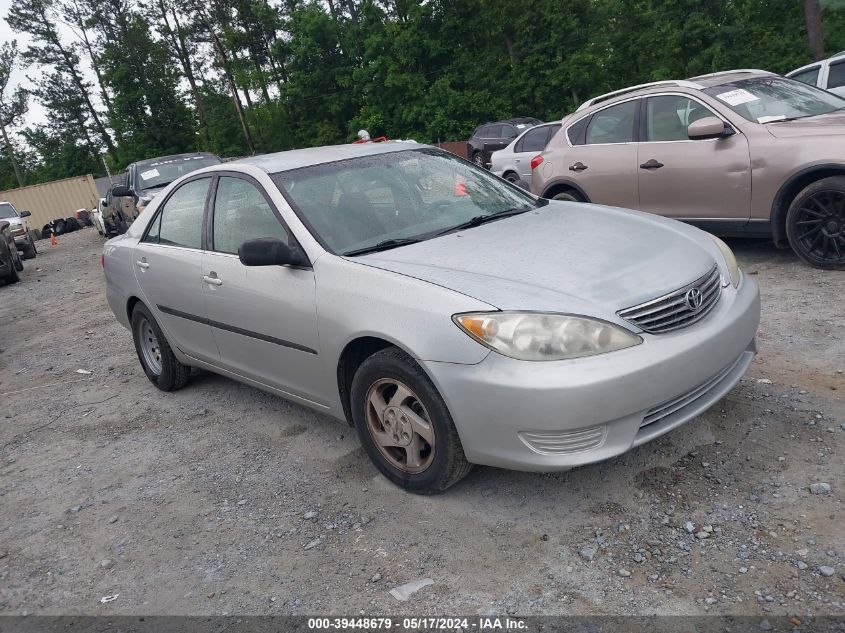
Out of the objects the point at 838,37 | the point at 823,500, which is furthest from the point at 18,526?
the point at 838,37

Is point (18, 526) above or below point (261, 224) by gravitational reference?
below

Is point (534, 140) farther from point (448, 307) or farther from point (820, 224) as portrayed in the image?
point (448, 307)

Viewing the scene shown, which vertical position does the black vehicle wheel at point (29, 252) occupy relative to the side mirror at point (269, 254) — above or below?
below

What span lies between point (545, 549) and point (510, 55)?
3411 centimetres

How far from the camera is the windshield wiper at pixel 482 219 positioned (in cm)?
380

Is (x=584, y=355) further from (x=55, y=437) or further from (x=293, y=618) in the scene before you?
(x=55, y=437)

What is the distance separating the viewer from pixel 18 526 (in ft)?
12.4

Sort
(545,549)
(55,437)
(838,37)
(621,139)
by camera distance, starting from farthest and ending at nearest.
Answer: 1. (838,37)
2. (621,139)
3. (55,437)
4. (545,549)

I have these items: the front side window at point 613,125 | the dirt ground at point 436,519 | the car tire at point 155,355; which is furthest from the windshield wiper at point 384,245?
the front side window at point 613,125

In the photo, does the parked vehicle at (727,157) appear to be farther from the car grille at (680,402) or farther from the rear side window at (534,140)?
the rear side window at (534,140)

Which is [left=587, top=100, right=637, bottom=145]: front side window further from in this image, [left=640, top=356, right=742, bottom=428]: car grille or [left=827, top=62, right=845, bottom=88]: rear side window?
[left=827, top=62, right=845, bottom=88]: rear side window

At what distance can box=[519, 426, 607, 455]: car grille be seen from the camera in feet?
9.25

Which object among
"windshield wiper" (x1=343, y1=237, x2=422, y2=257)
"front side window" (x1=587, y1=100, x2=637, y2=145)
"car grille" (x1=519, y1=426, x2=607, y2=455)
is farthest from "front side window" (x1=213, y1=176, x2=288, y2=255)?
"front side window" (x1=587, y1=100, x2=637, y2=145)

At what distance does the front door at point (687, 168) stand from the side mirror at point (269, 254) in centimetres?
409
